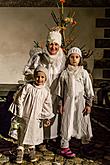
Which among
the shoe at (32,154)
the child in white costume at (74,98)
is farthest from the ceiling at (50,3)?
the shoe at (32,154)

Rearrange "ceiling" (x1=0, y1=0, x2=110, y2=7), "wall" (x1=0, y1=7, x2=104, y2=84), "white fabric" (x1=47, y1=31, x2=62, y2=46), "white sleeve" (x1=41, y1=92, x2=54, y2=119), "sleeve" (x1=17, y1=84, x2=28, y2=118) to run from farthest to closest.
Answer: "wall" (x1=0, y1=7, x2=104, y2=84), "ceiling" (x1=0, y1=0, x2=110, y2=7), "white fabric" (x1=47, y1=31, x2=62, y2=46), "white sleeve" (x1=41, y1=92, x2=54, y2=119), "sleeve" (x1=17, y1=84, x2=28, y2=118)

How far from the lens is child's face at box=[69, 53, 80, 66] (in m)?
3.76

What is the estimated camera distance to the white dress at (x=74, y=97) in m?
3.82

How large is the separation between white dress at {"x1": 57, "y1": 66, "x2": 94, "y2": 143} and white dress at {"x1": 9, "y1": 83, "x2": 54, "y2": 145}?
238mm

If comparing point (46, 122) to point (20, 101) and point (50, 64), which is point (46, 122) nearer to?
point (20, 101)

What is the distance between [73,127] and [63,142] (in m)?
0.23

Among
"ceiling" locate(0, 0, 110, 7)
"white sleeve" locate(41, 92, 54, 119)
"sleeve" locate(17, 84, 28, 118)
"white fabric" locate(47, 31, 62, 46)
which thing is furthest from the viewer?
"ceiling" locate(0, 0, 110, 7)

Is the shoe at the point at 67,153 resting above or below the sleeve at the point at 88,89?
below

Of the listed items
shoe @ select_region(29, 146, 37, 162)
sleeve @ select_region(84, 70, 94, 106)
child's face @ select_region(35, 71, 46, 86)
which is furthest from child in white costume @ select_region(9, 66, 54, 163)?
sleeve @ select_region(84, 70, 94, 106)

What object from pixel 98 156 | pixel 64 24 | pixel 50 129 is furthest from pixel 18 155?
pixel 64 24

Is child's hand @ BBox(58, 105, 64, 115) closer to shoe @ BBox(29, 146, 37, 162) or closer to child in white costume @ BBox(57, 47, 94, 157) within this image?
child in white costume @ BBox(57, 47, 94, 157)

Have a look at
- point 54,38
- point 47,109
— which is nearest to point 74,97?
point 47,109

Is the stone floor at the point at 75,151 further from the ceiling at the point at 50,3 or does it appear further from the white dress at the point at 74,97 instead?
the ceiling at the point at 50,3

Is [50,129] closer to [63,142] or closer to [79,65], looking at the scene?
[63,142]
